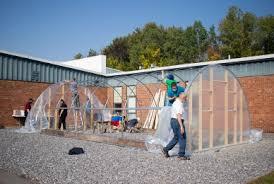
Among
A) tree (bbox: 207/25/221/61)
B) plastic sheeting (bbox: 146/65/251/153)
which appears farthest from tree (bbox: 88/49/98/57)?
plastic sheeting (bbox: 146/65/251/153)

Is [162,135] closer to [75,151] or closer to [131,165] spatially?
[131,165]

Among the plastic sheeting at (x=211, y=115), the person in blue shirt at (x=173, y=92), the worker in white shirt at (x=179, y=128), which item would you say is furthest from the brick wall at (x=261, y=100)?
the worker in white shirt at (x=179, y=128)

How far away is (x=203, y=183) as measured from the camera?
21.6 ft

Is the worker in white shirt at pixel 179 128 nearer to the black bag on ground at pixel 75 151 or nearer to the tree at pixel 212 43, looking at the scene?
the black bag on ground at pixel 75 151

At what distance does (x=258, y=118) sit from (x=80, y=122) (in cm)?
1132

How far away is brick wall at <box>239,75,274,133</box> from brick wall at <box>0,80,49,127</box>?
14.8m

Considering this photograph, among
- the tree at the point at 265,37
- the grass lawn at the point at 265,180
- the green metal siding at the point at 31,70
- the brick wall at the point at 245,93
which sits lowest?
the grass lawn at the point at 265,180

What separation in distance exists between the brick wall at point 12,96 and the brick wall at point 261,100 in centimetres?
1477

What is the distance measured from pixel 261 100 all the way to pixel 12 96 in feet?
52.9

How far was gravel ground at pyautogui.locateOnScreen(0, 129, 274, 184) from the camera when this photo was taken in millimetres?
6984

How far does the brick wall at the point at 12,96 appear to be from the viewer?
787 inches

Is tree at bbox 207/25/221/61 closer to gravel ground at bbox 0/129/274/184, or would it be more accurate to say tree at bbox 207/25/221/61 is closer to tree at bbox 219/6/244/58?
tree at bbox 219/6/244/58

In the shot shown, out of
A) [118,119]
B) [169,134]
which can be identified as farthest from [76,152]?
[118,119]

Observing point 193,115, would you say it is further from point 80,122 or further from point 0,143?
point 80,122
